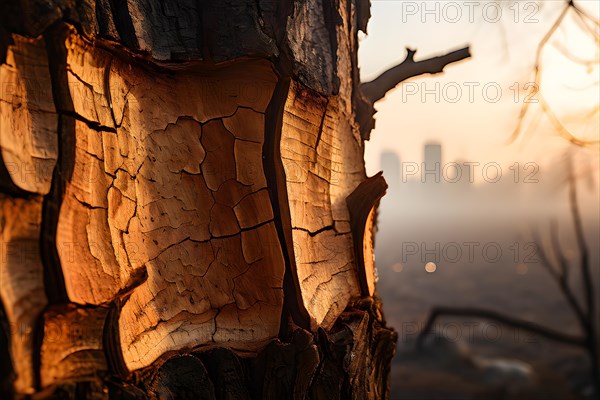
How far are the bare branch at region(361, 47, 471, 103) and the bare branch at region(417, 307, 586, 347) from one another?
16.9 ft

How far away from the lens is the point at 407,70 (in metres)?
2.27

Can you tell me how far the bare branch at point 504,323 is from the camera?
A: 19.6 feet

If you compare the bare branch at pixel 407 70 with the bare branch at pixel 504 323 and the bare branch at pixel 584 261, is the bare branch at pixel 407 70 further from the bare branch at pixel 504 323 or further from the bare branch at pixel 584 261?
the bare branch at pixel 504 323

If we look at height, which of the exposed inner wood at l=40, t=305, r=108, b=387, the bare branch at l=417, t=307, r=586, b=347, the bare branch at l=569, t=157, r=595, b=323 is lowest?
the bare branch at l=417, t=307, r=586, b=347

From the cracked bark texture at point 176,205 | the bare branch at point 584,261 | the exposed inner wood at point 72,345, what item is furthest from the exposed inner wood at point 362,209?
the bare branch at point 584,261

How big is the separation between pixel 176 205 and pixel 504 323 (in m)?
6.38

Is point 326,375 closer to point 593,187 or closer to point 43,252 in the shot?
point 43,252

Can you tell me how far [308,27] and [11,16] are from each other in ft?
2.80

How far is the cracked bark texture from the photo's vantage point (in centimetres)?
98

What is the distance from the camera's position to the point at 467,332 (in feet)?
25.6

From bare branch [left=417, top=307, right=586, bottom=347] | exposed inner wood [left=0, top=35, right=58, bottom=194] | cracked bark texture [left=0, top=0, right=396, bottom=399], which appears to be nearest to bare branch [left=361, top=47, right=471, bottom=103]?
cracked bark texture [left=0, top=0, right=396, bottom=399]

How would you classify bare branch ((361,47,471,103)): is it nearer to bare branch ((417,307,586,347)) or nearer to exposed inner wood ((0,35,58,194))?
exposed inner wood ((0,35,58,194))

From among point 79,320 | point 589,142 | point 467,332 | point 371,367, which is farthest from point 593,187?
point 79,320

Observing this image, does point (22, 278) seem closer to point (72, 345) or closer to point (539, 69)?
point (72, 345)
